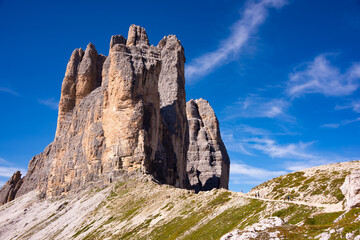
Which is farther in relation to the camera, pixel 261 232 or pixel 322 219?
pixel 322 219

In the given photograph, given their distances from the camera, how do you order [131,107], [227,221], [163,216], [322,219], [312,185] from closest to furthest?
[322,219]
[227,221]
[312,185]
[163,216]
[131,107]

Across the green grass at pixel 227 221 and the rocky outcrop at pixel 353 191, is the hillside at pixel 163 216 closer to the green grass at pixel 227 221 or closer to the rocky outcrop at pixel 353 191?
the green grass at pixel 227 221

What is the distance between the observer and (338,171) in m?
49.5

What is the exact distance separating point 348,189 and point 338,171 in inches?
773

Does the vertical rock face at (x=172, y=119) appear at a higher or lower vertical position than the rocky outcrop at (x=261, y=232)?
higher

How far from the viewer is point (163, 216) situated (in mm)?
58562

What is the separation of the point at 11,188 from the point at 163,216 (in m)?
139

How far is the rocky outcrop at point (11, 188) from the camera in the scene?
172 m

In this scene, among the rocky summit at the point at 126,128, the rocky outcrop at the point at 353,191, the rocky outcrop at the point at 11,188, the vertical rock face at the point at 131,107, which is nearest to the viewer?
the rocky outcrop at the point at 353,191

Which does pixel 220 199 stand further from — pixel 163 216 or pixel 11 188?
pixel 11 188

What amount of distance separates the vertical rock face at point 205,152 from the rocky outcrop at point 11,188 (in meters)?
79.2

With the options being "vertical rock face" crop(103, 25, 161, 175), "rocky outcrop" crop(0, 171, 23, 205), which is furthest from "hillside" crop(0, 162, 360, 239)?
"rocky outcrop" crop(0, 171, 23, 205)

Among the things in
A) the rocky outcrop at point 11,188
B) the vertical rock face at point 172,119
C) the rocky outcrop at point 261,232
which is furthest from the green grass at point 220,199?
the rocky outcrop at point 11,188

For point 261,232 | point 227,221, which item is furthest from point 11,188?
point 261,232
